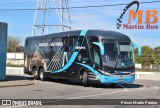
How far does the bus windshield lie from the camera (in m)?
23.5

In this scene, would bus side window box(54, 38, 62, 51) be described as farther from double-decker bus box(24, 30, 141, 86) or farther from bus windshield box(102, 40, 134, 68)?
bus windshield box(102, 40, 134, 68)

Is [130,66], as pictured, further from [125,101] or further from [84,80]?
[125,101]

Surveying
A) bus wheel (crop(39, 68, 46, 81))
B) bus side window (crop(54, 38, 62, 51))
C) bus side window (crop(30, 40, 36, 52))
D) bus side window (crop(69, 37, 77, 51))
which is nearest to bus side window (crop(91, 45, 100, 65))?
bus side window (crop(69, 37, 77, 51))

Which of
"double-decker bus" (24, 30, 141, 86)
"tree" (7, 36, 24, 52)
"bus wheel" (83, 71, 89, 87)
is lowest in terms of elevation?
"bus wheel" (83, 71, 89, 87)

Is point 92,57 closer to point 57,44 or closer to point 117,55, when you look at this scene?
point 117,55

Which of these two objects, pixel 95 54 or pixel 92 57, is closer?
pixel 95 54

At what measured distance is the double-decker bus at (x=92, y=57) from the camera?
77.2 feet

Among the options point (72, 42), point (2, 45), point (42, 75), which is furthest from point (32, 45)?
point (72, 42)

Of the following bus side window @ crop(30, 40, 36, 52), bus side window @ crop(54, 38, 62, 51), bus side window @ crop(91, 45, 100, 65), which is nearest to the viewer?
bus side window @ crop(91, 45, 100, 65)

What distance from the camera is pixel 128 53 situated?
24328 mm

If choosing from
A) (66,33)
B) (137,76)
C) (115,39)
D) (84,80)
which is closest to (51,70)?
(66,33)

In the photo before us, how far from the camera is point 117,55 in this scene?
2364 centimetres

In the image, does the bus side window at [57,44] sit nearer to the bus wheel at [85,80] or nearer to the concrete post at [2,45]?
the concrete post at [2,45]

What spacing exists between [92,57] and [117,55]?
1.56 meters
